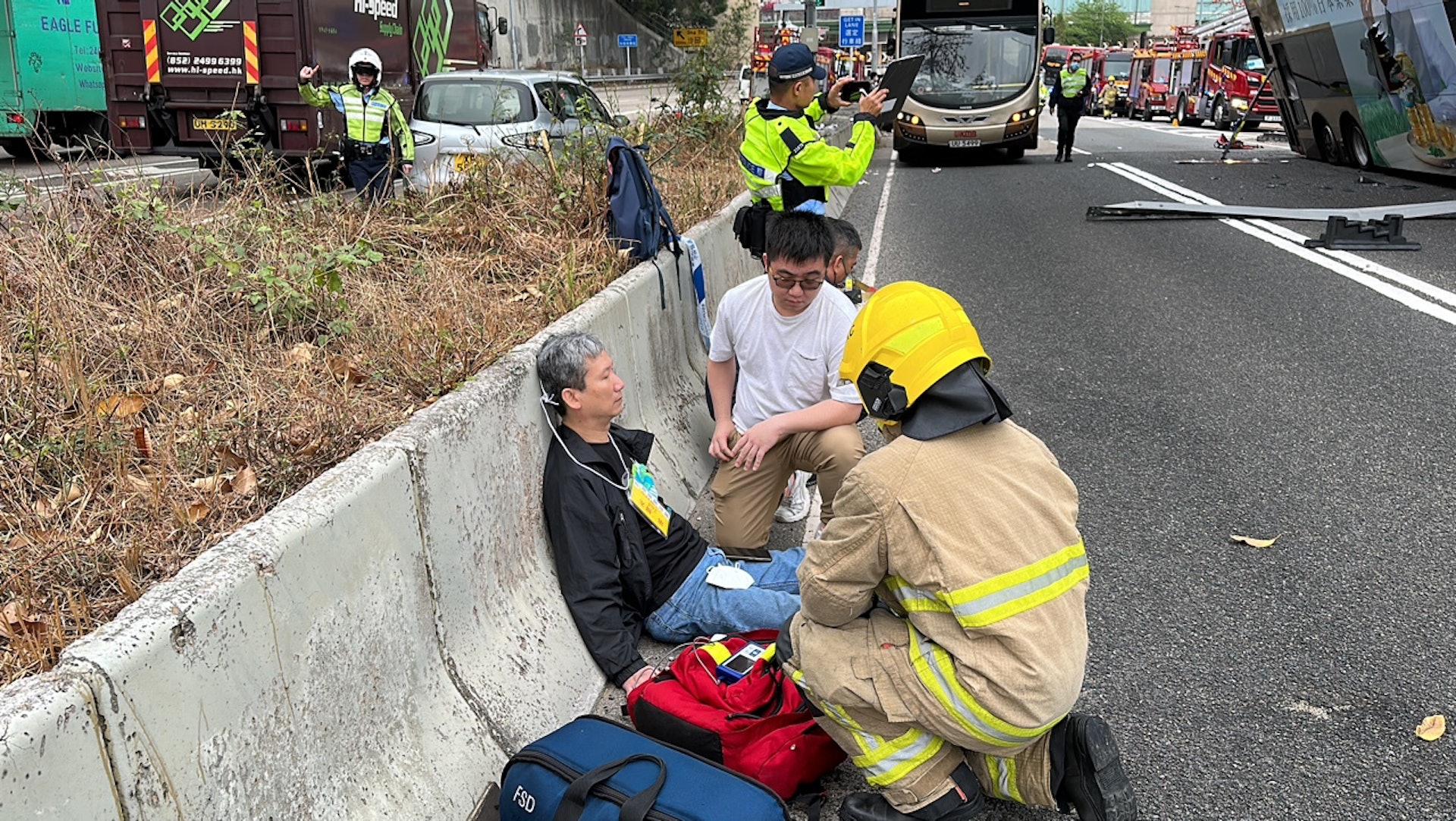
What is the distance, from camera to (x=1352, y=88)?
15.9 m

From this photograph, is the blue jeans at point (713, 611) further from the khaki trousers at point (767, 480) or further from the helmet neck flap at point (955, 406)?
the helmet neck flap at point (955, 406)

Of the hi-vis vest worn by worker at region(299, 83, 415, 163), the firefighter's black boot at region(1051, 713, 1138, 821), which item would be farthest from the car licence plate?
the firefighter's black boot at region(1051, 713, 1138, 821)

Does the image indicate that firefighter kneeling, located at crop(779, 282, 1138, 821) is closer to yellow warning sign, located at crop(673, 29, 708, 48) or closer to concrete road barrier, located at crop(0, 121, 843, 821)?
concrete road barrier, located at crop(0, 121, 843, 821)

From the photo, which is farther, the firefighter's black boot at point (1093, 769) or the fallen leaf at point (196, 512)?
the fallen leaf at point (196, 512)

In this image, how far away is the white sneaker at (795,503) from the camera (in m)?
5.11

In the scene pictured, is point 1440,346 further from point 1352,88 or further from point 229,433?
point 1352,88

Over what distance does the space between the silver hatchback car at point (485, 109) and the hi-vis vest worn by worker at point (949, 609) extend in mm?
8706

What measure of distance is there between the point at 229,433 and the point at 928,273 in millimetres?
7938

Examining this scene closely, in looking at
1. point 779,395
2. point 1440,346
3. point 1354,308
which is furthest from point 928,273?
point 779,395

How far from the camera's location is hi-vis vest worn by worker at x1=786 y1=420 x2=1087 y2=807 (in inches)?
103

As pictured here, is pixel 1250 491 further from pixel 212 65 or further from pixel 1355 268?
pixel 212 65

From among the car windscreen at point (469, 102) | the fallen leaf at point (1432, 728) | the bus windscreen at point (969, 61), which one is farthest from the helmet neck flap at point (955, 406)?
the bus windscreen at point (969, 61)

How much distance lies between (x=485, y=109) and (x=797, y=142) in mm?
7312

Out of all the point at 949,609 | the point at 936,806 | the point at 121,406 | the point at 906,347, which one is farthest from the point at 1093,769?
the point at 121,406
